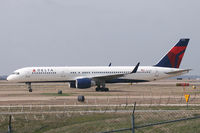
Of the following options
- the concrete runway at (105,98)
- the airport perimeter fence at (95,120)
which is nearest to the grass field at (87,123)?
the airport perimeter fence at (95,120)

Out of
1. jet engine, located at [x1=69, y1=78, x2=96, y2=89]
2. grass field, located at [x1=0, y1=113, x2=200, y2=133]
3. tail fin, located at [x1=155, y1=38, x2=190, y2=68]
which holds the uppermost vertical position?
tail fin, located at [x1=155, y1=38, x2=190, y2=68]

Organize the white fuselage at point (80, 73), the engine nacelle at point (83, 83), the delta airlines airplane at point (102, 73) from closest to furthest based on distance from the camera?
the engine nacelle at point (83, 83)
the delta airlines airplane at point (102, 73)
the white fuselage at point (80, 73)

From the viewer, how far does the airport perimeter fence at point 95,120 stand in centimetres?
2211

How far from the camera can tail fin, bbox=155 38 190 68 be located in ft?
219

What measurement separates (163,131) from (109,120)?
5.28m

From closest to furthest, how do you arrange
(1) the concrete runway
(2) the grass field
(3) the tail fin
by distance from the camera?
(2) the grass field, (1) the concrete runway, (3) the tail fin

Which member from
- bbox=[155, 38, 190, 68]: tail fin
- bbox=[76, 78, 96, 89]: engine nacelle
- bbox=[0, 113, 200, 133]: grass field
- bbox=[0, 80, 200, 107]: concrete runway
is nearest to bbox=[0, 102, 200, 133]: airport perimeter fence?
bbox=[0, 113, 200, 133]: grass field

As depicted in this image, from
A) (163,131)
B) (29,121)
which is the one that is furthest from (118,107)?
(163,131)

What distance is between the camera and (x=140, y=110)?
2938cm

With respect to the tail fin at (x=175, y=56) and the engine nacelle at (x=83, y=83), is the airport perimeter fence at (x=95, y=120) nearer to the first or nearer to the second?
the engine nacelle at (x=83, y=83)

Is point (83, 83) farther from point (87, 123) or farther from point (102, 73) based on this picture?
point (87, 123)

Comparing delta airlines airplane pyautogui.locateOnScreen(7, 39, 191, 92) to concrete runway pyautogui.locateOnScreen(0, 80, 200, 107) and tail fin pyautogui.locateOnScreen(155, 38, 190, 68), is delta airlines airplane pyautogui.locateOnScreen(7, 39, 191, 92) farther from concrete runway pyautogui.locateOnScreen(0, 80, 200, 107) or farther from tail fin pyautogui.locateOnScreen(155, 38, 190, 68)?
concrete runway pyautogui.locateOnScreen(0, 80, 200, 107)

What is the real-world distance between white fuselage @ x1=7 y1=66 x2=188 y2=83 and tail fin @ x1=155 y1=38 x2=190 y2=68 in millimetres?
1580

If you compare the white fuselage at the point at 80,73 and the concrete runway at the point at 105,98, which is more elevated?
the white fuselage at the point at 80,73
